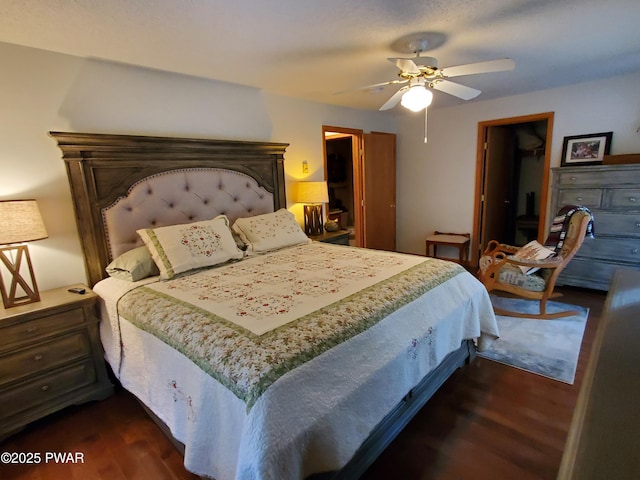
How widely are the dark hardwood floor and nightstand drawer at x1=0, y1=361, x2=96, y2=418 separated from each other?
0.18 m

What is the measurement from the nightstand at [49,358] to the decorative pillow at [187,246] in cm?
47

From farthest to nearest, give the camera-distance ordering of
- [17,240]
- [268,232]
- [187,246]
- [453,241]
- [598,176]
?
1. [453,241]
2. [598,176]
3. [268,232]
4. [187,246]
5. [17,240]

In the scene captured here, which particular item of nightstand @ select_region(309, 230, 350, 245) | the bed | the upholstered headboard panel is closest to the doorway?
nightstand @ select_region(309, 230, 350, 245)

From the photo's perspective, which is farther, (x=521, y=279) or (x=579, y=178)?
(x=579, y=178)

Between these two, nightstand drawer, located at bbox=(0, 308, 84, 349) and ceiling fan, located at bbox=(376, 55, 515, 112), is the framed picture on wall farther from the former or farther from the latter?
nightstand drawer, located at bbox=(0, 308, 84, 349)

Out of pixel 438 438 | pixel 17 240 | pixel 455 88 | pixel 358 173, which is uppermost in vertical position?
pixel 455 88

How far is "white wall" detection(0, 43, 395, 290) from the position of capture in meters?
2.05

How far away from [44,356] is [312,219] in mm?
2593

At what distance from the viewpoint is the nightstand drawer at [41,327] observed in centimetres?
180

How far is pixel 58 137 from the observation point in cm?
213

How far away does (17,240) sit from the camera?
1.86 m

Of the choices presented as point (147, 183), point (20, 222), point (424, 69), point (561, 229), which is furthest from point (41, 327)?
point (561, 229)

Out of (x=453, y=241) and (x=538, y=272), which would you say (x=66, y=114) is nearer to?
(x=538, y=272)

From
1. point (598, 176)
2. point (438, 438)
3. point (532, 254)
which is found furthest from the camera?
point (598, 176)
